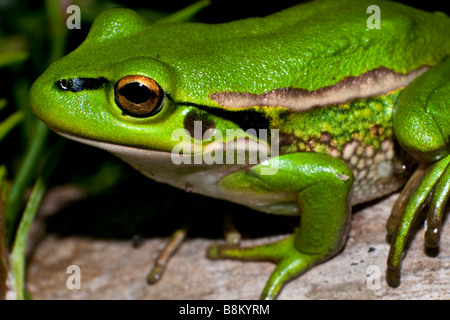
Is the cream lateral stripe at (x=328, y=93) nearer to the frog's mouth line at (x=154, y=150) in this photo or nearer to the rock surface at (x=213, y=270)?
the frog's mouth line at (x=154, y=150)

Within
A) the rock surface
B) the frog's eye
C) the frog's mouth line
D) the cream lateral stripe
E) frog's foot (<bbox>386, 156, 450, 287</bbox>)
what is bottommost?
the rock surface

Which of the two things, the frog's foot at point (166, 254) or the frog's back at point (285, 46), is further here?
the frog's foot at point (166, 254)

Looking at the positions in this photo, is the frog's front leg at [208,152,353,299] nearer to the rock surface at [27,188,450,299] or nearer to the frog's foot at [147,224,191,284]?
the rock surface at [27,188,450,299]

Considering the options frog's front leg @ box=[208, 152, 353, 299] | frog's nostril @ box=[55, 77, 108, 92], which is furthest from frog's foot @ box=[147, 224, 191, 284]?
frog's nostril @ box=[55, 77, 108, 92]

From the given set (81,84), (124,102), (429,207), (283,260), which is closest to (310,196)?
(283,260)

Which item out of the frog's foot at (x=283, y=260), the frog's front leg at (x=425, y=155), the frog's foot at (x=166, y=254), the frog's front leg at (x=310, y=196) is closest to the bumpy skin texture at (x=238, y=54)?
the frog's front leg at (x=425, y=155)
